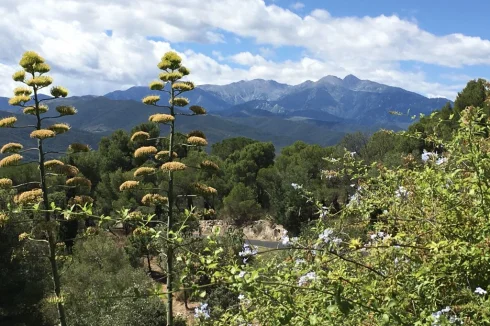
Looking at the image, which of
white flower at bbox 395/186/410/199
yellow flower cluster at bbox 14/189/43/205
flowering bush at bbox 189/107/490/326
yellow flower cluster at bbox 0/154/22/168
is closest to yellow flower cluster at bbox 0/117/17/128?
yellow flower cluster at bbox 0/154/22/168

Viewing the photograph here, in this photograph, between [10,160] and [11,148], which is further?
[11,148]

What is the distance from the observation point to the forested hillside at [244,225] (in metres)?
2.50

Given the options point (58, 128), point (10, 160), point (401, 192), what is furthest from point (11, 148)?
point (401, 192)

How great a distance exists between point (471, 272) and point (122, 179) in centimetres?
3971

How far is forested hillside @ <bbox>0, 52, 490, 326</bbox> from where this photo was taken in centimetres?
250

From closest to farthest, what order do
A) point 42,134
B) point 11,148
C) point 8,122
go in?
point 42,134
point 8,122
point 11,148

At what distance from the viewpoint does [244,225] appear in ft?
147

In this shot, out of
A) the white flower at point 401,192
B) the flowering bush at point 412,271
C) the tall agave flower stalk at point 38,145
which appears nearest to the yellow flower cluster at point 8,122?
the tall agave flower stalk at point 38,145

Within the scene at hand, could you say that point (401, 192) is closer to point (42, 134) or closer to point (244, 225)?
point (42, 134)

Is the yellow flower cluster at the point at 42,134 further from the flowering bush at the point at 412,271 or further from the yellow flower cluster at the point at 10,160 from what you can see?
the flowering bush at the point at 412,271

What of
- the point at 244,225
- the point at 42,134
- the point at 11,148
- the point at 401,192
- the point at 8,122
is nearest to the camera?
the point at 401,192

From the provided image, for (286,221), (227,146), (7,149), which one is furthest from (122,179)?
(7,149)

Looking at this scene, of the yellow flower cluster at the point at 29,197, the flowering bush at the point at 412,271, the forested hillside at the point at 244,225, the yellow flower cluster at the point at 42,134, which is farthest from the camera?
the yellow flower cluster at the point at 29,197

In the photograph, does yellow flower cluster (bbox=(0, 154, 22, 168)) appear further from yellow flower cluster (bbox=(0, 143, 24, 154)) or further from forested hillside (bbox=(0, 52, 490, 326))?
yellow flower cluster (bbox=(0, 143, 24, 154))
